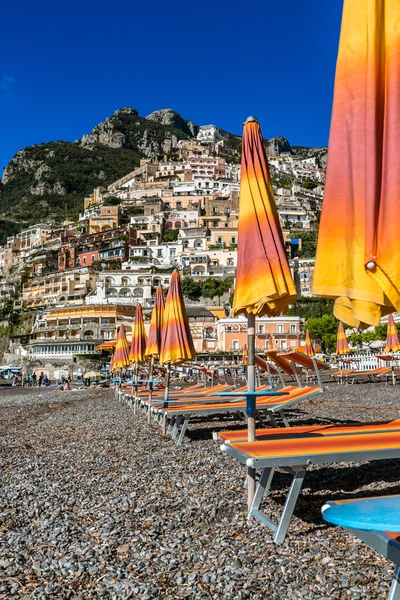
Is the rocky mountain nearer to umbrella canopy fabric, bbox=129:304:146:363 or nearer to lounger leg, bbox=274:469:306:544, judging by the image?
umbrella canopy fabric, bbox=129:304:146:363

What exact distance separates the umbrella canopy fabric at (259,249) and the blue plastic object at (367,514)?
261cm

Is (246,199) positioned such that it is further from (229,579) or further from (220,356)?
(220,356)

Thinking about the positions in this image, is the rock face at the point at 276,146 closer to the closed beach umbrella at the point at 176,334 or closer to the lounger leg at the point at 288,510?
the closed beach umbrella at the point at 176,334

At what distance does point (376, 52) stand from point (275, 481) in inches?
196

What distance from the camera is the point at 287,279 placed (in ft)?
16.8

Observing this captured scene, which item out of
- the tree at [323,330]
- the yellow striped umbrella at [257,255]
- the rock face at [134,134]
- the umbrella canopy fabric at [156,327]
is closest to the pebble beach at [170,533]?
the yellow striped umbrella at [257,255]

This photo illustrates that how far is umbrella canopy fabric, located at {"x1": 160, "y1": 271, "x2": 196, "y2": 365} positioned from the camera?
10.4 m

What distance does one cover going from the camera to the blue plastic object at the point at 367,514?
80.3 inches

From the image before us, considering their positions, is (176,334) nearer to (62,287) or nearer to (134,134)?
(62,287)

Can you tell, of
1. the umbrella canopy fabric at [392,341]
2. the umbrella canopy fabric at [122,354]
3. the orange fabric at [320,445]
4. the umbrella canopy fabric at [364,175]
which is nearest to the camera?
the umbrella canopy fabric at [364,175]

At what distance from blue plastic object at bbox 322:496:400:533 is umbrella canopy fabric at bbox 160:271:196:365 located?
7.80m

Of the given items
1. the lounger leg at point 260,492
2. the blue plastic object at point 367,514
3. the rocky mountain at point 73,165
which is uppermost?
the rocky mountain at point 73,165

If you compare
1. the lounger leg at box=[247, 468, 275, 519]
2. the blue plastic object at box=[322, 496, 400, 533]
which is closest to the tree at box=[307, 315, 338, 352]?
the lounger leg at box=[247, 468, 275, 519]

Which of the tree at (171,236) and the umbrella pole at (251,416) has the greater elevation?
the tree at (171,236)
